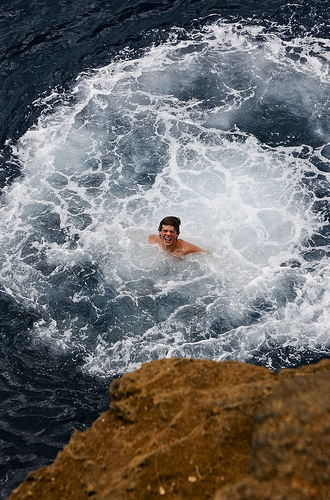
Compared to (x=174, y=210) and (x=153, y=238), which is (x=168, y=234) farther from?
(x=174, y=210)

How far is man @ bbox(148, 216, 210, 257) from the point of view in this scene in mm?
7867

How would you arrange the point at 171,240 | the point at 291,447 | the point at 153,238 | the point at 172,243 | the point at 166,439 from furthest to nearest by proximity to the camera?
1. the point at 153,238
2. the point at 172,243
3. the point at 171,240
4. the point at 166,439
5. the point at 291,447

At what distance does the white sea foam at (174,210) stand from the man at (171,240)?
220 millimetres

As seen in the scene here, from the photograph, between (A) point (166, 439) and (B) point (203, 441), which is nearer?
(B) point (203, 441)

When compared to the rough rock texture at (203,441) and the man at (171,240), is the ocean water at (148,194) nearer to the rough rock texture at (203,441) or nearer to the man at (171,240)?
the man at (171,240)


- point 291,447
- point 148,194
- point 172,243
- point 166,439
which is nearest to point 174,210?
point 148,194

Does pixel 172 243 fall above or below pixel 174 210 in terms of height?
above

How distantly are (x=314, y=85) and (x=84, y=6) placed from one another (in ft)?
25.9

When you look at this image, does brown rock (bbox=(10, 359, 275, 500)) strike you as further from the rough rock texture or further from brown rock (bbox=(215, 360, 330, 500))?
brown rock (bbox=(215, 360, 330, 500))

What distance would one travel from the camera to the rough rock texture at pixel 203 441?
117 inches

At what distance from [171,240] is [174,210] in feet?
5.17

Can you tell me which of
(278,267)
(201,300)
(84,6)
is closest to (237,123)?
(278,267)

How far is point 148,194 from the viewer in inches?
381

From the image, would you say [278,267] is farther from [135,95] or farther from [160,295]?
[135,95]
